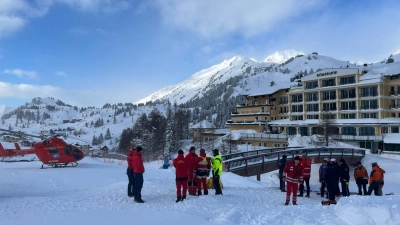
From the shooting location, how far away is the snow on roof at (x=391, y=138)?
4762 cm

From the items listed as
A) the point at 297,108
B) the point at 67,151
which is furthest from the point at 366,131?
the point at 67,151

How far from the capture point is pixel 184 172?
1090cm

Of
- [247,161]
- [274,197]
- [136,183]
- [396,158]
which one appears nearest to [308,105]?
[396,158]

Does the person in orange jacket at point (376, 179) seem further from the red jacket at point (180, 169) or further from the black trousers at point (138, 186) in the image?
the black trousers at point (138, 186)

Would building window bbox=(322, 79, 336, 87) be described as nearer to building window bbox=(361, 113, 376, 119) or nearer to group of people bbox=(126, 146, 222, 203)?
building window bbox=(361, 113, 376, 119)

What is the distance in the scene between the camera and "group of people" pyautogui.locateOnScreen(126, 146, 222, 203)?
10.7 m

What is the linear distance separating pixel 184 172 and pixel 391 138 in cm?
4778

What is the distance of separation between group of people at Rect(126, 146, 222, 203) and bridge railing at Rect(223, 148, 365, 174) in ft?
36.6

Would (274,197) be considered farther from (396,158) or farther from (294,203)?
(396,158)

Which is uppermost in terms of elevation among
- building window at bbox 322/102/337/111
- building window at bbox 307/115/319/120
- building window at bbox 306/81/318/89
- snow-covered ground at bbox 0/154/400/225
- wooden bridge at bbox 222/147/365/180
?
building window at bbox 306/81/318/89

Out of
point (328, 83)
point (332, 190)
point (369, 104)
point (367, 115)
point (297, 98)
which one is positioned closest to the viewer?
point (332, 190)

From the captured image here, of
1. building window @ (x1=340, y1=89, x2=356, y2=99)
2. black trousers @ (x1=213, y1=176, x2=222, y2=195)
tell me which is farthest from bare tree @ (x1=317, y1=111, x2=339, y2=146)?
black trousers @ (x1=213, y1=176, x2=222, y2=195)

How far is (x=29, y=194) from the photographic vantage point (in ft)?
42.0

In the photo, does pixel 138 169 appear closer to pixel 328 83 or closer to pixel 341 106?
pixel 341 106
